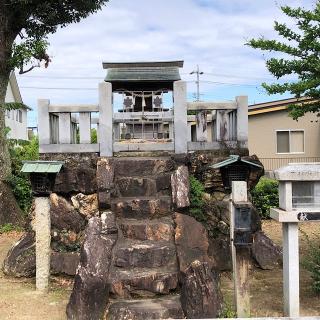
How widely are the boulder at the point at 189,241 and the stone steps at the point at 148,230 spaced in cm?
14

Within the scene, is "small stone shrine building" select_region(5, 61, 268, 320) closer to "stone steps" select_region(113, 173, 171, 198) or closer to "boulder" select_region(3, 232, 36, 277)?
"stone steps" select_region(113, 173, 171, 198)

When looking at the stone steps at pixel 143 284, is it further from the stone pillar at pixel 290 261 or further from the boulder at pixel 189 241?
the stone pillar at pixel 290 261

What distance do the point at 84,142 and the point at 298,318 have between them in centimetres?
495

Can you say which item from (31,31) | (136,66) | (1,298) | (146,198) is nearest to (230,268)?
(146,198)

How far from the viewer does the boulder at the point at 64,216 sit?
25.3 ft

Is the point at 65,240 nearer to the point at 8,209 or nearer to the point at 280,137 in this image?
the point at 8,209

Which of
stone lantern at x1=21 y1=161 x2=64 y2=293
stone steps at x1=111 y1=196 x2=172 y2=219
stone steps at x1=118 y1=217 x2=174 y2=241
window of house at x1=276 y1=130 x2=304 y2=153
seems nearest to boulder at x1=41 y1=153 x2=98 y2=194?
stone steps at x1=111 y1=196 x2=172 y2=219

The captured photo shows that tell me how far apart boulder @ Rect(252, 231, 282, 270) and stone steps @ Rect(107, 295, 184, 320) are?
2884 millimetres

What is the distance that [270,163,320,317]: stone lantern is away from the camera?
18.1ft

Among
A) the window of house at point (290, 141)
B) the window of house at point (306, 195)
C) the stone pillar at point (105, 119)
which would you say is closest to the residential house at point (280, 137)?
the window of house at point (290, 141)

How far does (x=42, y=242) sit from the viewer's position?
7035 mm

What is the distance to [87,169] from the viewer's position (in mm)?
7918

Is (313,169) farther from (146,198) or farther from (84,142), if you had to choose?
(84,142)

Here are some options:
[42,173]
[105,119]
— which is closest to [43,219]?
[42,173]
